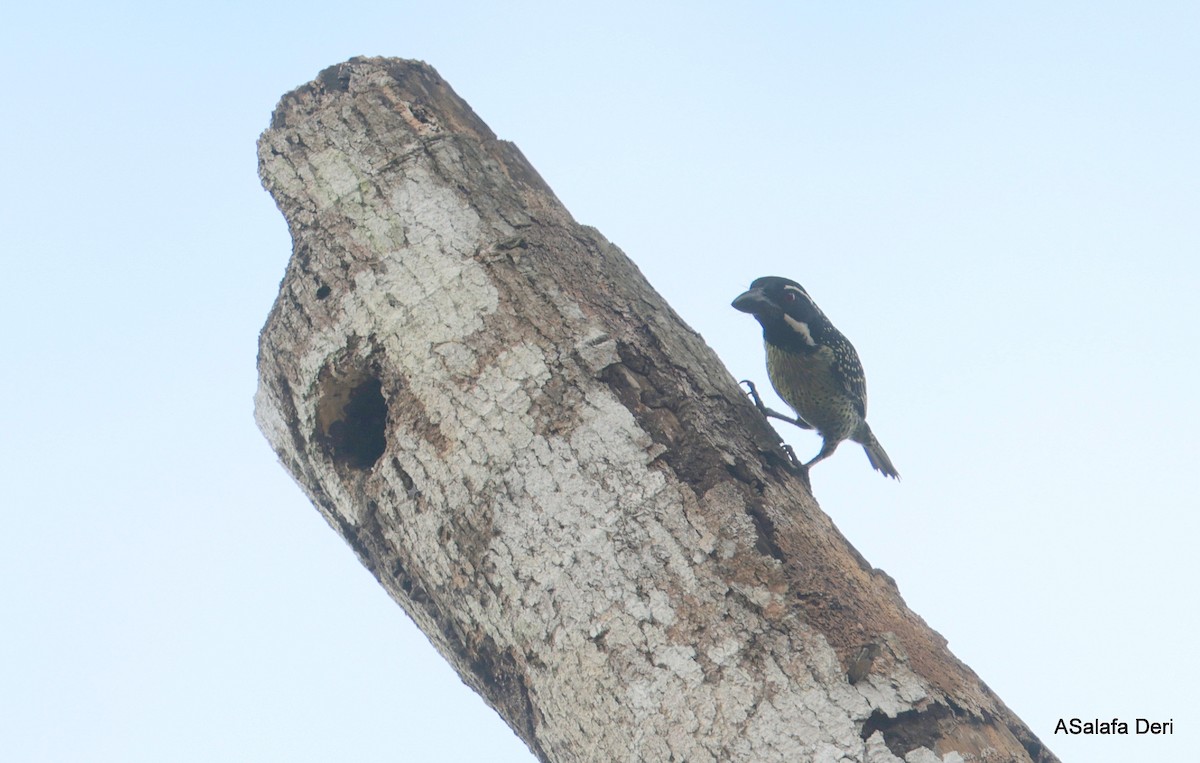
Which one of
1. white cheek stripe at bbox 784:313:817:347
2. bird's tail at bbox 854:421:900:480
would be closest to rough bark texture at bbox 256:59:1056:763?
white cheek stripe at bbox 784:313:817:347

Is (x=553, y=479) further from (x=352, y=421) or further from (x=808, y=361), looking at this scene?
(x=808, y=361)

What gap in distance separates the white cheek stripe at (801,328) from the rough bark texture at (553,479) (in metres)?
1.90

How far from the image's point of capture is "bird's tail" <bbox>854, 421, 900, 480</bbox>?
6423mm

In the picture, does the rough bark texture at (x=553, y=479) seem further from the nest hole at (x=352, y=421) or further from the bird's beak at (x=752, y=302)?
the bird's beak at (x=752, y=302)

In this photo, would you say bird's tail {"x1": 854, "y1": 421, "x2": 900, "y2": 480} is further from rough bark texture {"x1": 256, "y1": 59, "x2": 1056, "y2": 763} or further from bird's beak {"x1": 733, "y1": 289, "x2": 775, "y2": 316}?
rough bark texture {"x1": 256, "y1": 59, "x2": 1056, "y2": 763}

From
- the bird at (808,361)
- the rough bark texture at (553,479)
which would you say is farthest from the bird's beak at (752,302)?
the rough bark texture at (553,479)

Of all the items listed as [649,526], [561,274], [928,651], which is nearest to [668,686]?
[649,526]

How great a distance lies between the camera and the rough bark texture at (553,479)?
92.1 inches

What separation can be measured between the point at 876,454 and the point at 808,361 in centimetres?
149

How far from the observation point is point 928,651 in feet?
8.31

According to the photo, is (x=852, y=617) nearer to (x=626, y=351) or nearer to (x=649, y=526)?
(x=649, y=526)

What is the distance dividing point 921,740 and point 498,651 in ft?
3.42

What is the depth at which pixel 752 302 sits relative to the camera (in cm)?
501

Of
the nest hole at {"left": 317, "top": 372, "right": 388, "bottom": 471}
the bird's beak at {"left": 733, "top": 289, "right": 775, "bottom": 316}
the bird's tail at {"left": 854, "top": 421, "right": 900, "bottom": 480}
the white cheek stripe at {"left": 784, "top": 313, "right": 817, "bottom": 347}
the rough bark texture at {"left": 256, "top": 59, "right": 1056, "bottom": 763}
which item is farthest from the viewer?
the bird's tail at {"left": 854, "top": 421, "right": 900, "bottom": 480}
